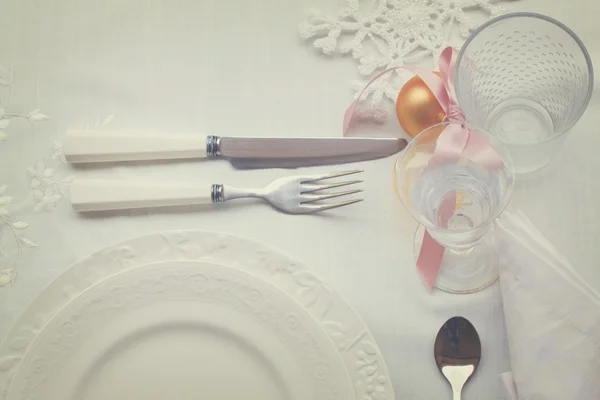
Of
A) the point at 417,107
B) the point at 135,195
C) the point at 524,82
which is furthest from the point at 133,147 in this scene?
the point at 524,82

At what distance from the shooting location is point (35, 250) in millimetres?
654

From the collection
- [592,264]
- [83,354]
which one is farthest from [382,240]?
[83,354]

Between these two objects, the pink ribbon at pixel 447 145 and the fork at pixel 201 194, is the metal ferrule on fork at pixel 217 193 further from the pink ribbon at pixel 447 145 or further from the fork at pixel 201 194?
the pink ribbon at pixel 447 145

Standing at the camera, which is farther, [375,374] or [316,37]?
A: [316,37]

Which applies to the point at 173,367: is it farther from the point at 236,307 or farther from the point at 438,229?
the point at 438,229

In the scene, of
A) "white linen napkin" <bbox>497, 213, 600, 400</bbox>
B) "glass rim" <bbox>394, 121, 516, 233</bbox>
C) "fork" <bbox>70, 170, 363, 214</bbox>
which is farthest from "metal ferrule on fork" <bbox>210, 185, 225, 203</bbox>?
"white linen napkin" <bbox>497, 213, 600, 400</bbox>

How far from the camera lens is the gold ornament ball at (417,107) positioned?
2.09 feet

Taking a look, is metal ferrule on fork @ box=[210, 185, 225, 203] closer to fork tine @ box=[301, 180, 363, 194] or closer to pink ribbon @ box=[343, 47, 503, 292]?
fork tine @ box=[301, 180, 363, 194]

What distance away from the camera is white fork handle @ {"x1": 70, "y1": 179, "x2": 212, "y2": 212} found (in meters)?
0.64

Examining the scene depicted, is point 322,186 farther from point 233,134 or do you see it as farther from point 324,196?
point 233,134

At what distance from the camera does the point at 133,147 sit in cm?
66

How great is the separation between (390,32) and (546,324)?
0.35 metres

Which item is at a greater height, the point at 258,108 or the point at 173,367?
the point at 258,108

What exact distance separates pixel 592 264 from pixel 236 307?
0.35m
